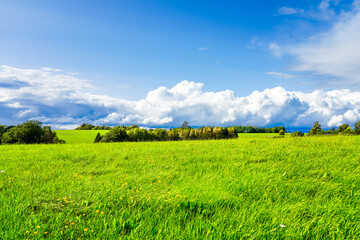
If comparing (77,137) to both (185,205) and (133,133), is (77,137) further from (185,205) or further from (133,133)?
(185,205)

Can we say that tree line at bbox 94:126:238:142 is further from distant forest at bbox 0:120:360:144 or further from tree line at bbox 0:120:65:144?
tree line at bbox 0:120:65:144

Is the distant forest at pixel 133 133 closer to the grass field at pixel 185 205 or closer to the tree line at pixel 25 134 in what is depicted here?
the tree line at pixel 25 134

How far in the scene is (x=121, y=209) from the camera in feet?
13.9

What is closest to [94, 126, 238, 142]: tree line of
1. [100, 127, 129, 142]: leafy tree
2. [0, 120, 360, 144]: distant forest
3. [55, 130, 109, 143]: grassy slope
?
[0, 120, 360, 144]: distant forest

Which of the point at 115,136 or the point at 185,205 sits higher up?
the point at 115,136

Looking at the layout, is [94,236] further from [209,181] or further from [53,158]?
[53,158]

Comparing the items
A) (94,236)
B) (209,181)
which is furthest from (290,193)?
(94,236)

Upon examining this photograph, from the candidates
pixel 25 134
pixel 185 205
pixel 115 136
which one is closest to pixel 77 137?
pixel 115 136

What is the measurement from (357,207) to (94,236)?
5.32 m

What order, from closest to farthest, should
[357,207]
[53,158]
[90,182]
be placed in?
[357,207], [90,182], [53,158]

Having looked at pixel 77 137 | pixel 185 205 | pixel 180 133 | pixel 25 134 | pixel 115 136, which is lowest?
pixel 180 133

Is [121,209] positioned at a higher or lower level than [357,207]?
higher

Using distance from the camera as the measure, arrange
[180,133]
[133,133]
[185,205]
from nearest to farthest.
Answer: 1. [185,205]
2. [133,133]
3. [180,133]

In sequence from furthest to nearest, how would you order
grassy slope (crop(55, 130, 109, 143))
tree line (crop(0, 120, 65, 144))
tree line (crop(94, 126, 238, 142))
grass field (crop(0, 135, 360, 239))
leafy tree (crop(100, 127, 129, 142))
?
grassy slope (crop(55, 130, 109, 143)) → tree line (crop(94, 126, 238, 142)) → leafy tree (crop(100, 127, 129, 142)) → tree line (crop(0, 120, 65, 144)) → grass field (crop(0, 135, 360, 239))
